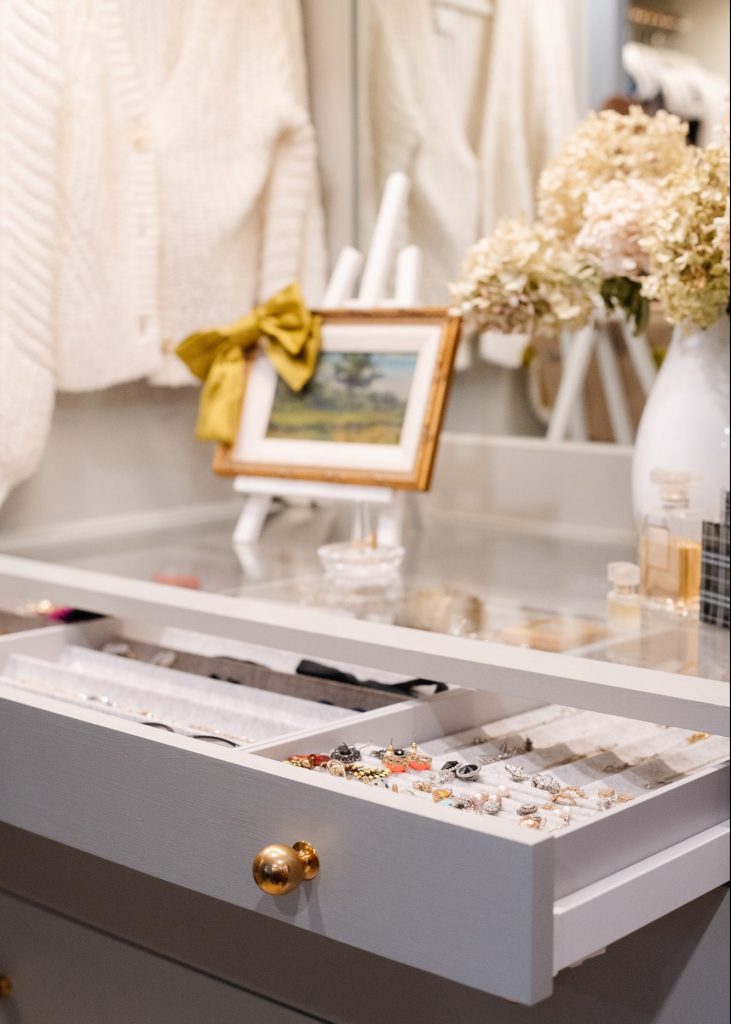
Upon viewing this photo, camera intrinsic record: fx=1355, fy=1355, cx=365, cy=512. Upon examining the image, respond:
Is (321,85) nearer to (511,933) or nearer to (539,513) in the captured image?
(539,513)

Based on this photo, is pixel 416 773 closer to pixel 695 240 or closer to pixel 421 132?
pixel 695 240

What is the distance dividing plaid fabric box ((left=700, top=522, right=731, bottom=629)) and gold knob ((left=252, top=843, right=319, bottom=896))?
566mm

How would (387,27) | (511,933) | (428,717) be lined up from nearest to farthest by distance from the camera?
(511,933) → (428,717) → (387,27)

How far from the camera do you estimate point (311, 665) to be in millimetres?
1313

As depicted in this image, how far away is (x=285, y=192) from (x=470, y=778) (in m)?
1.24

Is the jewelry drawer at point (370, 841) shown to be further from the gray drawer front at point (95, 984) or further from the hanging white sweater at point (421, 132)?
the hanging white sweater at point (421, 132)

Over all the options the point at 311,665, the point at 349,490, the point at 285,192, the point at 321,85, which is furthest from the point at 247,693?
the point at 321,85

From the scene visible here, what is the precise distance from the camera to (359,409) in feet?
5.59

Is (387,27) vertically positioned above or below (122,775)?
above

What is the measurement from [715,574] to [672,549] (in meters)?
0.06

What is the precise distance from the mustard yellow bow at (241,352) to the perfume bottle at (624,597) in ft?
1.71

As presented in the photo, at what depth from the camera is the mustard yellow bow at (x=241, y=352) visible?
68.2 inches

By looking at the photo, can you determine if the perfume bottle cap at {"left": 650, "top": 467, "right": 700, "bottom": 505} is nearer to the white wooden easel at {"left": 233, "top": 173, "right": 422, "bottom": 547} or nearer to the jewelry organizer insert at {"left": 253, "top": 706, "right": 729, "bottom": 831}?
the jewelry organizer insert at {"left": 253, "top": 706, "right": 729, "bottom": 831}

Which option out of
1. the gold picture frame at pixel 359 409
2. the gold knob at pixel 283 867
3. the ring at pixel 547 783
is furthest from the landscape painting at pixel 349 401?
the gold knob at pixel 283 867
